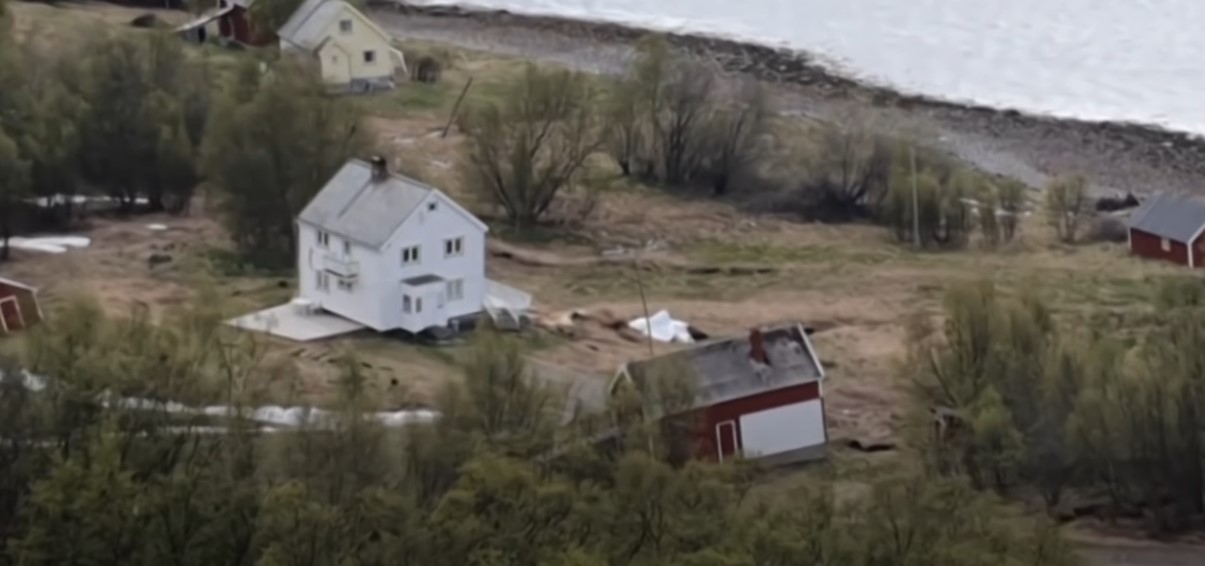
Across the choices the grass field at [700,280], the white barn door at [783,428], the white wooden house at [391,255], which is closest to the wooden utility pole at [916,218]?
the grass field at [700,280]

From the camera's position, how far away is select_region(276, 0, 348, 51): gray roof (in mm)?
41344

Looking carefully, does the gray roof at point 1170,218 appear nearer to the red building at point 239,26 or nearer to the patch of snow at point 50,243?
the patch of snow at point 50,243

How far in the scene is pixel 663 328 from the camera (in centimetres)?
2869

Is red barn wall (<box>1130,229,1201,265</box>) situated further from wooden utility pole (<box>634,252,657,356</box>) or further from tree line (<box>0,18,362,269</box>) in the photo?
tree line (<box>0,18,362,269</box>)

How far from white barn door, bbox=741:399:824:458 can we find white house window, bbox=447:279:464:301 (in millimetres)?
5053

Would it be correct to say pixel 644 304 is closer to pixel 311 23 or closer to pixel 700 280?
pixel 700 280

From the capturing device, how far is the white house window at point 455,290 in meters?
28.0

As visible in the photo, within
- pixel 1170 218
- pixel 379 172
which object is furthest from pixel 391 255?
pixel 1170 218

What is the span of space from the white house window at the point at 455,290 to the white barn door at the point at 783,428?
505cm

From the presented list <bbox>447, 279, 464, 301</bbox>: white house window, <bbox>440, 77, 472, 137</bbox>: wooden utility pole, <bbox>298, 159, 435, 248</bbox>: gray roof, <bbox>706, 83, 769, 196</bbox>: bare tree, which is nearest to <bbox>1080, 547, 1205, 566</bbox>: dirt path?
<bbox>447, 279, 464, 301</bbox>: white house window

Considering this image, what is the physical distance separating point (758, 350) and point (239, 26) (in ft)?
72.6

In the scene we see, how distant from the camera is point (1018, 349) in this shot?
24.2 meters

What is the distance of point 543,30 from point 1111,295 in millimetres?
21982

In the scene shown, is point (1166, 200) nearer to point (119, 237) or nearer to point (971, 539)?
point (119, 237)
